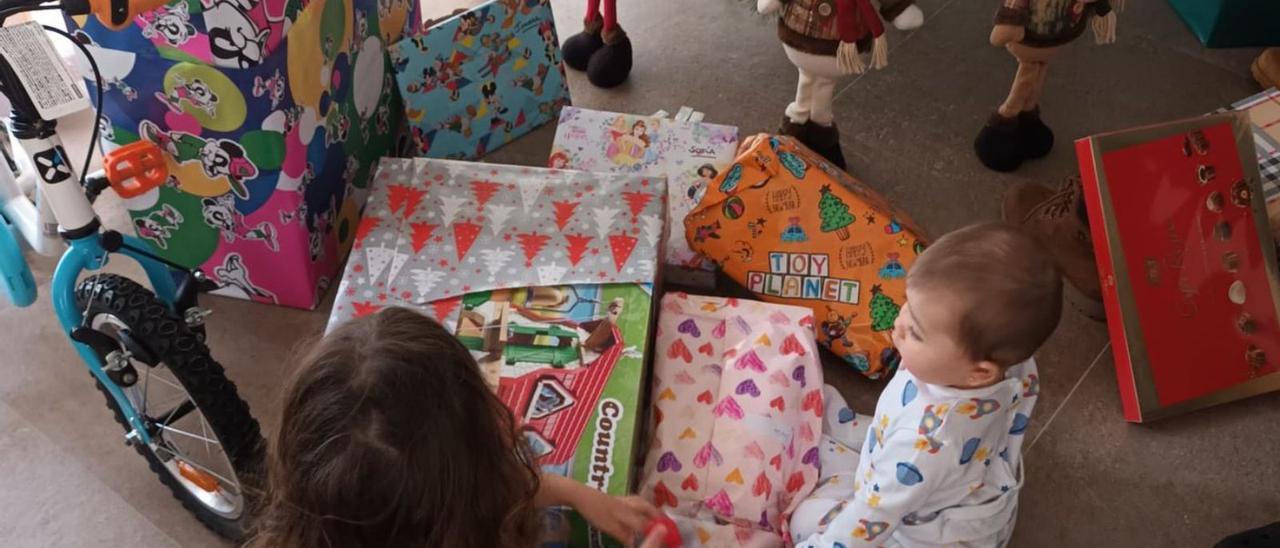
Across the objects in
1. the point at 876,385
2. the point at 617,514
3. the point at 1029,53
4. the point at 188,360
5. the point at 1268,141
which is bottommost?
the point at 1268,141

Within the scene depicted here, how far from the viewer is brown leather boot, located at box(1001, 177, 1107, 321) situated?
Result: 64.2 inches

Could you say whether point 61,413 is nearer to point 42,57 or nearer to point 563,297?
point 42,57

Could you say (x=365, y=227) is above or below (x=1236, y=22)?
above

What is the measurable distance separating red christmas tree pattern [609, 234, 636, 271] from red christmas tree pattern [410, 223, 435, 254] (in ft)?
0.82

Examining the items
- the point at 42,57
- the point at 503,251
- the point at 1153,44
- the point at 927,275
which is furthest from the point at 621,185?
the point at 1153,44

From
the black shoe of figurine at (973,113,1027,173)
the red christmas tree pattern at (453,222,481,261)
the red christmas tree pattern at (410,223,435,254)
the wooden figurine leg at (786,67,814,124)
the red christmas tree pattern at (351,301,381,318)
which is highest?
the red christmas tree pattern at (351,301,381,318)

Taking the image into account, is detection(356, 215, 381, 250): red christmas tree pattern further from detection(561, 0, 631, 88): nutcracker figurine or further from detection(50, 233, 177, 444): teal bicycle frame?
detection(561, 0, 631, 88): nutcracker figurine

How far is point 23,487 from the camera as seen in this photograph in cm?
141

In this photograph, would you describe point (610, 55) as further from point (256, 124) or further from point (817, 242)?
point (256, 124)

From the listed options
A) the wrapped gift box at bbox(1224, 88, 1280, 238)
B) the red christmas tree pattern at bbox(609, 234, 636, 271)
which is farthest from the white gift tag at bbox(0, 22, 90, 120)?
the wrapped gift box at bbox(1224, 88, 1280, 238)

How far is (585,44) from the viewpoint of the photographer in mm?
2012

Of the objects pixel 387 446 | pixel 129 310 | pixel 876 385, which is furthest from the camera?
pixel 876 385

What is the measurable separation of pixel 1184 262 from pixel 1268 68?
2.23ft

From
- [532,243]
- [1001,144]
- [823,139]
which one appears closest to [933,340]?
[532,243]
